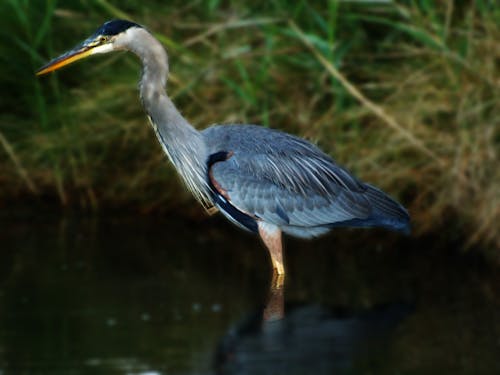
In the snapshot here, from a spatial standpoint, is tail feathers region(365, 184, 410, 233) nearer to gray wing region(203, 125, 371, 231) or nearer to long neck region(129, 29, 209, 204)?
gray wing region(203, 125, 371, 231)

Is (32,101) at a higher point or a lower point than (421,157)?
higher

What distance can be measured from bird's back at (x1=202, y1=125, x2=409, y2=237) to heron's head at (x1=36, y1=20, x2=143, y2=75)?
1.16ft

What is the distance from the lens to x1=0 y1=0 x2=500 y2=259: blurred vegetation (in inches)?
233

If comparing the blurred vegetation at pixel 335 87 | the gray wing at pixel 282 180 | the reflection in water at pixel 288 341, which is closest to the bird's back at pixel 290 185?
the gray wing at pixel 282 180

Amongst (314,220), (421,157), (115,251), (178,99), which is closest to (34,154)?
(115,251)

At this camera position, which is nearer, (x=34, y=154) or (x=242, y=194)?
(x=242, y=194)

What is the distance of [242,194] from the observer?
2.55 m

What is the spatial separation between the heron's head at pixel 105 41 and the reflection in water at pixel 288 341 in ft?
1.89

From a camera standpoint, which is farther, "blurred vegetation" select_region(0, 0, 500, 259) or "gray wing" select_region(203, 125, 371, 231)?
"blurred vegetation" select_region(0, 0, 500, 259)

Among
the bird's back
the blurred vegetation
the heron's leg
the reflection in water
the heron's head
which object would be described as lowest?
the reflection in water

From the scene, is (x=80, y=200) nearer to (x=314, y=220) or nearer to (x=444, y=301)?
(x=444, y=301)

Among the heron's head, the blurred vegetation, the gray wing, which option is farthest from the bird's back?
the blurred vegetation

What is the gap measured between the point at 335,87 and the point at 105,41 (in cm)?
367

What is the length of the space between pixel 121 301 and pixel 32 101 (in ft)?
4.74
